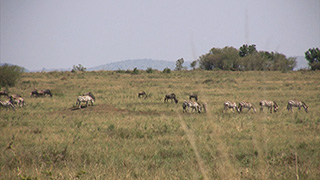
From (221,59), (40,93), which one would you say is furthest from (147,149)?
(221,59)

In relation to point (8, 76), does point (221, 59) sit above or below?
above

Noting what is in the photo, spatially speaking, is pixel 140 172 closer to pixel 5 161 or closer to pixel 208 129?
pixel 5 161

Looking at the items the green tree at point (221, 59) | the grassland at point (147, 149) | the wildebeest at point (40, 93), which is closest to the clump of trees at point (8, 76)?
the wildebeest at point (40, 93)

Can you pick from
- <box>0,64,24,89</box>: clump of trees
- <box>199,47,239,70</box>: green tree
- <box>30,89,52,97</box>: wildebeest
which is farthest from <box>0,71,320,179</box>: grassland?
<box>199,47,239,70</box>: green tree

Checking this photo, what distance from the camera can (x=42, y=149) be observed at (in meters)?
9.68

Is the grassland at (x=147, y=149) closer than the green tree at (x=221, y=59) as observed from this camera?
Yes

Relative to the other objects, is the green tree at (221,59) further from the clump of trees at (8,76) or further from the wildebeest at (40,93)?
the wildebeest at (40,93)

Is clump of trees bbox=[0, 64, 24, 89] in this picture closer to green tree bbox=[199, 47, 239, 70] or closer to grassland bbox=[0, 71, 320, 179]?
grassland bbox=[0, 71, 320, 179]

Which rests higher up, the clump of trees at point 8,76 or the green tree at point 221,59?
the green tree at point 221,59

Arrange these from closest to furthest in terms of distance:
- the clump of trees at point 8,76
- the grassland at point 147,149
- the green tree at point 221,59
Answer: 1. the grassland at point 147,149
2. the clump of trees at point 8,76
3. the green tree at point 221,59

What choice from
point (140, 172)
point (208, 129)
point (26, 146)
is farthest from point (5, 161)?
point (208, 129)

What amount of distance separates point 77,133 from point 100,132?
988 millimetres

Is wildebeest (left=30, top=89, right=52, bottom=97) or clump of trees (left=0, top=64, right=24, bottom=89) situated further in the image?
clump of trees (left=0, top=64, right=24, bottom=89)

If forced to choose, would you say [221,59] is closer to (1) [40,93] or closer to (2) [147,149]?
(1) [40,93]
